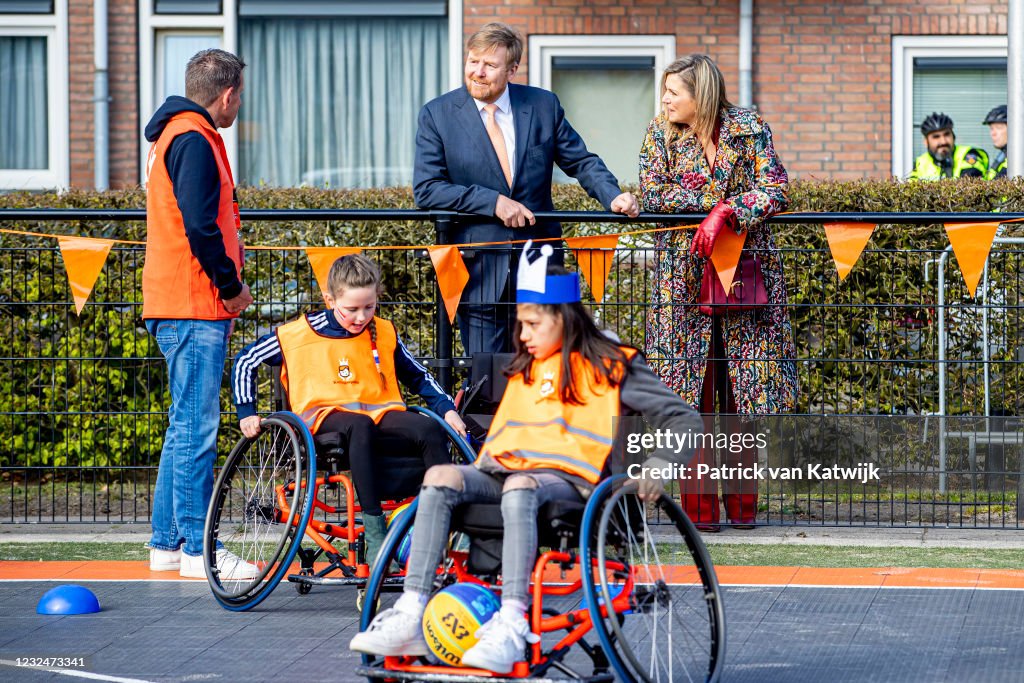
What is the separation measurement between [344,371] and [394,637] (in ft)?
6.40

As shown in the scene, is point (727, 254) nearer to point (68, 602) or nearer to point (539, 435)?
point (539, 435)

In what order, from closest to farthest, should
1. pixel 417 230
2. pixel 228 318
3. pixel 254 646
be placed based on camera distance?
pixel 254 646, pixel 228 318, pixel 417 230

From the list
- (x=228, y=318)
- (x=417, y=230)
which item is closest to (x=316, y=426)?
(x=228, y=318)

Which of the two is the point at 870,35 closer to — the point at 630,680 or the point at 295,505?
the point at 295,505

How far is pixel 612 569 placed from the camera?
14.6 feet

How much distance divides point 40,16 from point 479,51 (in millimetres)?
7340

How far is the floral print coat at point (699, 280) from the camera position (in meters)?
7.44

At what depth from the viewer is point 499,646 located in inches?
168

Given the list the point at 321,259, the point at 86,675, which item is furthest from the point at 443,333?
the point at 86,675

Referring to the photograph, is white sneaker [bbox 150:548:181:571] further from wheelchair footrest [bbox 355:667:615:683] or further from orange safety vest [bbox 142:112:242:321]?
wheelchair footrest [bbox 355:667:615:683]

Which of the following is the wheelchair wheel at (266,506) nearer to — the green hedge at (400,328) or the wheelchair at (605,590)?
the wheelchair at (605,590)

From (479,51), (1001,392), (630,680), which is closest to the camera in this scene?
(630,680)

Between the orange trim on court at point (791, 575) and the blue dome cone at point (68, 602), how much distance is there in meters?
0.63

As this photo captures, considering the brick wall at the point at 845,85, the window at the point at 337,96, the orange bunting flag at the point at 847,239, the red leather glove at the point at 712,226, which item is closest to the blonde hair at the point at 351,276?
the red leather glove at the point at 712,226
